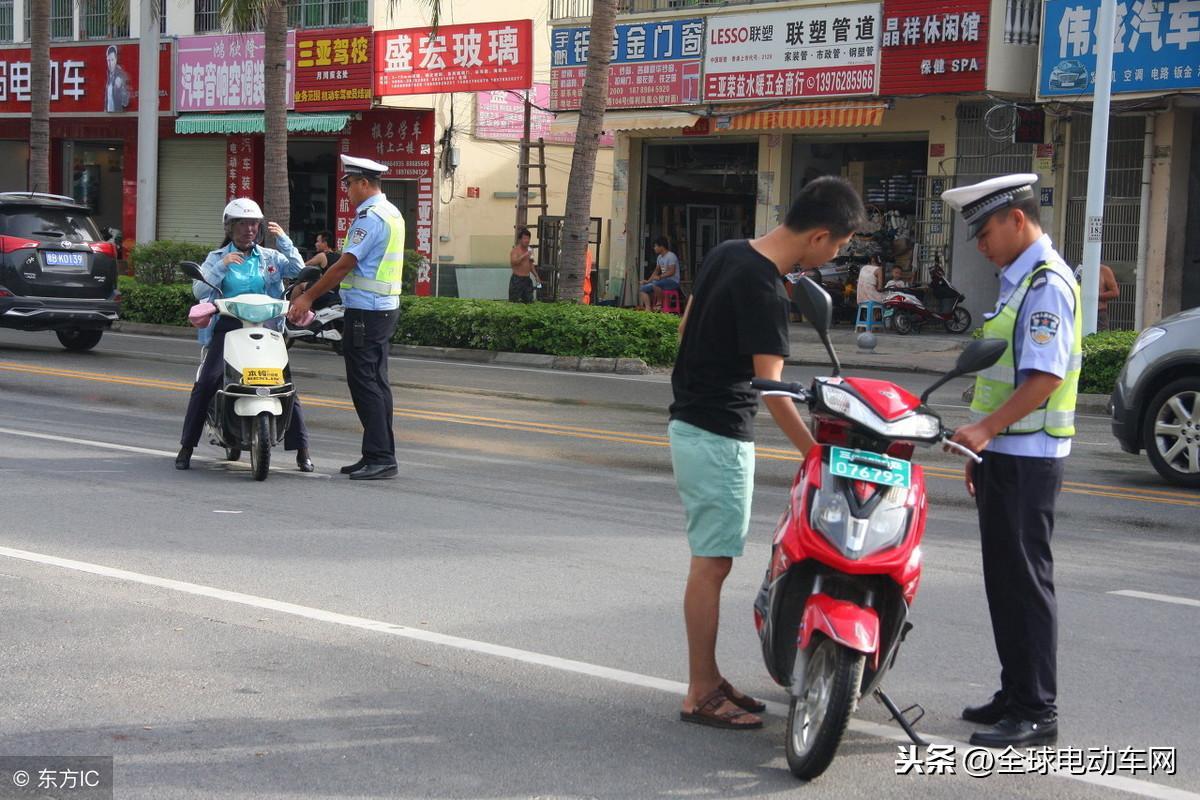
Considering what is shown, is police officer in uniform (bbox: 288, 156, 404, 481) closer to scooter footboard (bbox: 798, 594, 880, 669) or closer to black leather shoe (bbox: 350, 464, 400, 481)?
black leather shoe (bbox: 350, 464, 400, 481)

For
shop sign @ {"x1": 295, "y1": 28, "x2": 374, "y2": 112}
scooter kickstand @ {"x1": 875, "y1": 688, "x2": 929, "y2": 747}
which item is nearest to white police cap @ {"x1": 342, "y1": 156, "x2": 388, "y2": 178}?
scooter kickstand @ {"x1": 875, "y1": 688, "x2": 929, "y2": 747}

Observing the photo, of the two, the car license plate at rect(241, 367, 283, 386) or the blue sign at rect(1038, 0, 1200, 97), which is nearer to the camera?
the car license plate at rect(241, 367, 283, 386)

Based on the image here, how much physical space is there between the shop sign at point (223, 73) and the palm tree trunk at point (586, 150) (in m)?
13.4

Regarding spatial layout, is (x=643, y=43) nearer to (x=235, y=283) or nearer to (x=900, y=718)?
(x=235, y=283)

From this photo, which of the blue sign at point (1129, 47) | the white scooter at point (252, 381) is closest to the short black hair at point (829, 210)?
the white scooter at point (252, 381)

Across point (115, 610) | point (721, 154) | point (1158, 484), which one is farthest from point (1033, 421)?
point (721, 154)

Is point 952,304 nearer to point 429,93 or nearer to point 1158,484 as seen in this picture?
point 429,93

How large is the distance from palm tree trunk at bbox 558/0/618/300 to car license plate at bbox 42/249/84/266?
6.28 m

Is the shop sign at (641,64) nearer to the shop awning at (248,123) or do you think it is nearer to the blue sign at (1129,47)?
the shop awning at (248,123)

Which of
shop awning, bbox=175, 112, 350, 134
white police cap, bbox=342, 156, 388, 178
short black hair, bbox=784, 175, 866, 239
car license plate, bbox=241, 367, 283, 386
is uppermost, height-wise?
shop awning, bbox=175, 112, 350, 134

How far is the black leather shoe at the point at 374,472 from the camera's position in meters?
9.87

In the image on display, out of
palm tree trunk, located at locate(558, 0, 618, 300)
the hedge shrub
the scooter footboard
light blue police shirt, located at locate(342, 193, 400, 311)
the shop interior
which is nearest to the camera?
the scooter footboard

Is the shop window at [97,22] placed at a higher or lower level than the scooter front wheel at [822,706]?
higher

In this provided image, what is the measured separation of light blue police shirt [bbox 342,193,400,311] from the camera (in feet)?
31.4
